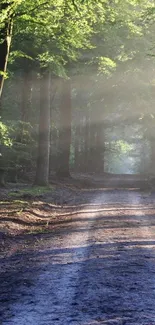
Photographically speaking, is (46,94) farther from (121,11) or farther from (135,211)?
(135,211)

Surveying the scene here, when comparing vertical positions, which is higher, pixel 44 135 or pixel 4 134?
pixel 44 135

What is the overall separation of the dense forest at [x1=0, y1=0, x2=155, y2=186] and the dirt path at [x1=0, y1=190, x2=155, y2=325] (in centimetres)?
558

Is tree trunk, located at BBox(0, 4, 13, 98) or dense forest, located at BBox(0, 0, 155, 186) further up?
dense forest, located at BBox(0, 0, 155, 186)

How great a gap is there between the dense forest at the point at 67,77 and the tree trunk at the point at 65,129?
0.07m

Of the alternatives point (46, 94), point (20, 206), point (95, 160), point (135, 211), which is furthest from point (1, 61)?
point (95, 160)

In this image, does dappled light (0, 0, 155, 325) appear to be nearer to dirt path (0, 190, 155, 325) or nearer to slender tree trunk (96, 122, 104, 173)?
dirt path (0, 190, 155, 325)

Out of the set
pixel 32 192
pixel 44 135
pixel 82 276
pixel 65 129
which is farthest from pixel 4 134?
pixel 65 129

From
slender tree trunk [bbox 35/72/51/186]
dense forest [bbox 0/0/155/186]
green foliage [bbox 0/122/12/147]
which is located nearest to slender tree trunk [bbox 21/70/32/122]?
dense forest [bbox 0/0/155/186]

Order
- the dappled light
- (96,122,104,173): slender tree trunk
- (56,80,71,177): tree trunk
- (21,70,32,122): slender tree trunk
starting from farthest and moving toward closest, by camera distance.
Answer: (96,122,104,173): slender tree trunk, (56,80,71,177): tree trunk, (21,70,32,122): slender tree trunk, the dappled light

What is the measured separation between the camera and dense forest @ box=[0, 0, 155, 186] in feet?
51.8

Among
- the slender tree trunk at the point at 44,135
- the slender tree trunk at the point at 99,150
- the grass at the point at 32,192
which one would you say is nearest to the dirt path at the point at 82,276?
the grass at the point at 32,192

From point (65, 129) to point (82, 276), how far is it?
79.4 feet

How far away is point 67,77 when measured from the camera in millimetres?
23750

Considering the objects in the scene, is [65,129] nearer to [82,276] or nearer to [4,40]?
[4,40]
